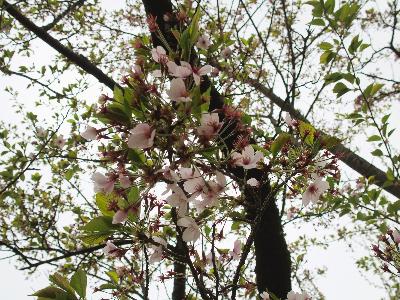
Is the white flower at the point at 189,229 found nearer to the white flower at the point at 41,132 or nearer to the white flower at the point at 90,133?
the white flower at the point at 90,133

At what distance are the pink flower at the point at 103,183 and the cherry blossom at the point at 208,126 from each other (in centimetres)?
29

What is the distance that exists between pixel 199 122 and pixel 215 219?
38 centimetres

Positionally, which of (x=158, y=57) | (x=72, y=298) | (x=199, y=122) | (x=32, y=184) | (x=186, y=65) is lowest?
(x=72, y=298)

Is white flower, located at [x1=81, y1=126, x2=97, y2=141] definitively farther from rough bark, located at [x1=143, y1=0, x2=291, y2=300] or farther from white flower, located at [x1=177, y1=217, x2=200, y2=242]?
rough bark, located at [x1=143, y1=0, x2=291, y2=300]

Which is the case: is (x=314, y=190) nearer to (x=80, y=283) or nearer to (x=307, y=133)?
(x=307, y=133)

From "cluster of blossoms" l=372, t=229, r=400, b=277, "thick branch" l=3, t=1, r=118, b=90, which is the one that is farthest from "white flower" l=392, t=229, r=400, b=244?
"thick branch" l=3, t=1, r=118, b=90

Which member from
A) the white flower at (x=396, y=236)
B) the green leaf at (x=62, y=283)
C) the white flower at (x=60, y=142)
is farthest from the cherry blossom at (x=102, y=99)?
the white flower at (x=60, y=142)

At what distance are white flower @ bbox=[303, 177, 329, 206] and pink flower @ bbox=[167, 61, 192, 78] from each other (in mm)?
566

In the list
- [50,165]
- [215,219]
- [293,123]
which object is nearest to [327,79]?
[293,123]

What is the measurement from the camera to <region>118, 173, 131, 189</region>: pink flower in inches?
38.8

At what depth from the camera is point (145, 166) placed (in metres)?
1.00

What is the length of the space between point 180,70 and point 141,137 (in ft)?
0.74

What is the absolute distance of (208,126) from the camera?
1.00m

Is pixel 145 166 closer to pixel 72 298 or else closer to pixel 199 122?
pixel 199 122
